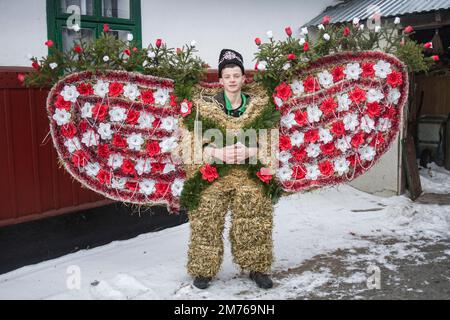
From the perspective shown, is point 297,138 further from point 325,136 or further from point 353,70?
point 353,70

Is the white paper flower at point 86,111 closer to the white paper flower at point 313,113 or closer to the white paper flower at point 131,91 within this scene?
the white paper flower at point 131,91

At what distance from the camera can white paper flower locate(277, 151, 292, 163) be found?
4223 millimetres

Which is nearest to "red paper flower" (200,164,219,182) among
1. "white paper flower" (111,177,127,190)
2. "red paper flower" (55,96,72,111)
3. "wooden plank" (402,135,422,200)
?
"white paper flower" (111,177,127,190)

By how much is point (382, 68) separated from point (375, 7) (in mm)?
3830

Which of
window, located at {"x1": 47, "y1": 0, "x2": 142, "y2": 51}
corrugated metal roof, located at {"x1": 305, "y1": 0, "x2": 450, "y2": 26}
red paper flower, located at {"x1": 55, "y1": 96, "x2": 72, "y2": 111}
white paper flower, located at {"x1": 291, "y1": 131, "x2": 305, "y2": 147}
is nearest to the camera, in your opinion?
red paper flower, located at {"x1": 55, "y1": 96, "x2": 72, "y2": 111}

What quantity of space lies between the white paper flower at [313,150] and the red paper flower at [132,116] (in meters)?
1.50

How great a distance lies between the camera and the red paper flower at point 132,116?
4039mm

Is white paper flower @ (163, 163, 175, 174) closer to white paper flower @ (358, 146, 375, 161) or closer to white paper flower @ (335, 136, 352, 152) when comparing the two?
white paper flower @ (335, 136, 352, 152)

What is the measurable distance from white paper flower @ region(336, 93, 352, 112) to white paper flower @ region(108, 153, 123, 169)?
1940 mm

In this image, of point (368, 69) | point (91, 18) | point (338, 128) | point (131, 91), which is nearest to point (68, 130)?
point (131, 91)

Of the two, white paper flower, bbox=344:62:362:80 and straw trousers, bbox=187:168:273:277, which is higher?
white paper flower, bbox=344:62:362:80

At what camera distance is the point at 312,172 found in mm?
4273

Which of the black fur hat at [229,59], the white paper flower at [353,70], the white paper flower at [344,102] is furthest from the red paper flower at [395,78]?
the black fur hat at [229,59]

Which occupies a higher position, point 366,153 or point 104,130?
point 104,130
